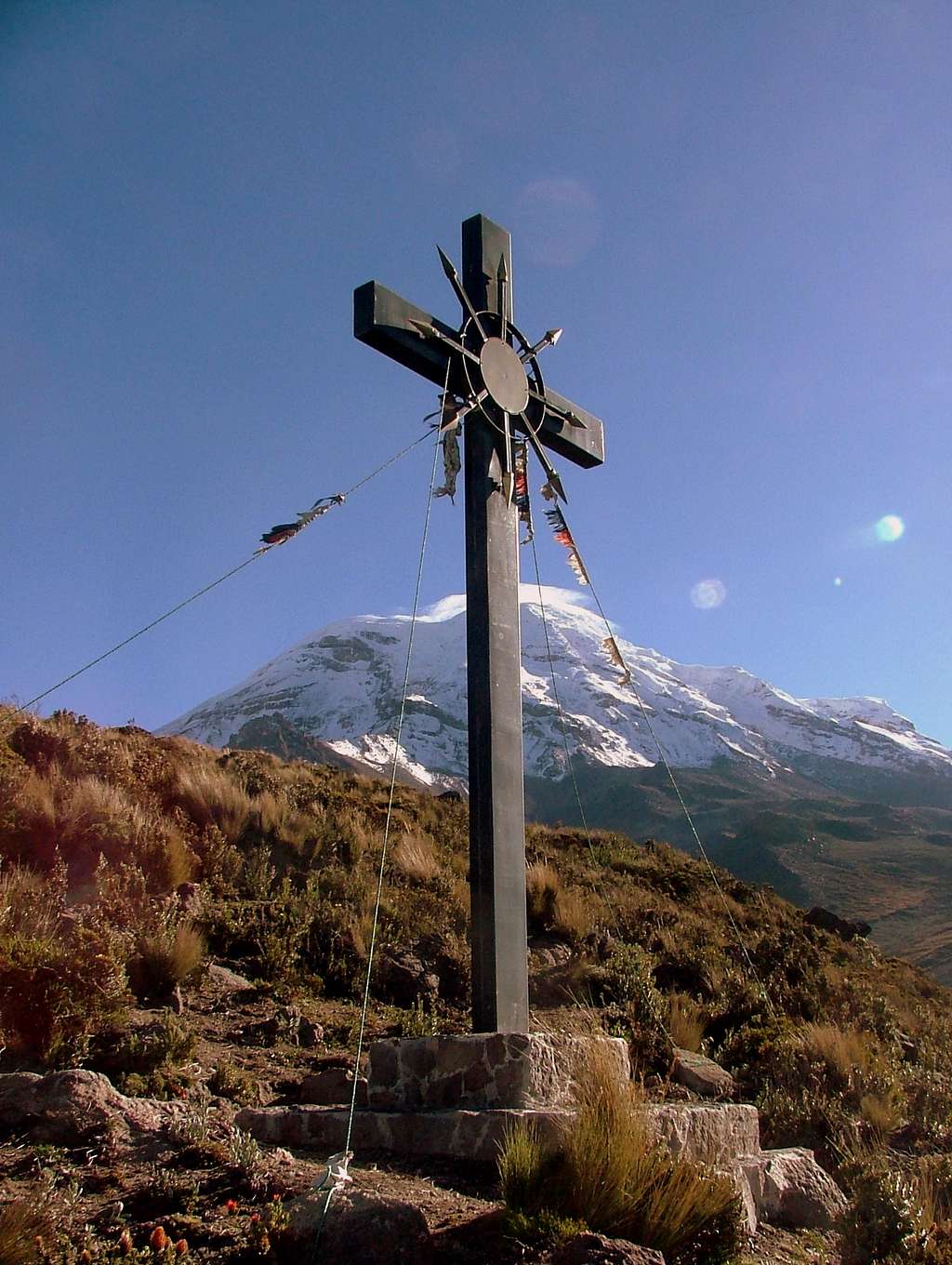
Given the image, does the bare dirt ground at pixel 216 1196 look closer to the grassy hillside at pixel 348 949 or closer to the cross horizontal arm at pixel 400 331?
the grassy hillside at pixel 348 949

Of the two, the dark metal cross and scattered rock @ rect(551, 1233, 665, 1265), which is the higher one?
the dark metal cross

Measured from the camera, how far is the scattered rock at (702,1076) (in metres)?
6.70

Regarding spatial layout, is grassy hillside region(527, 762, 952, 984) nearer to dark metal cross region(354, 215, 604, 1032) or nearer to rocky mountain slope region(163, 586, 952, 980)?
rocky mountain slope region(163, 586, 952, 980)

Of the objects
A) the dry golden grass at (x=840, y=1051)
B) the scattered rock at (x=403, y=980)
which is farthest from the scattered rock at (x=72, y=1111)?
the dry golden grass at (x=840, y=1051)

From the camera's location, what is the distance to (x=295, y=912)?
8469 mm

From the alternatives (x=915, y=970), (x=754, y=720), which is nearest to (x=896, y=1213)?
(x=915, y=970)

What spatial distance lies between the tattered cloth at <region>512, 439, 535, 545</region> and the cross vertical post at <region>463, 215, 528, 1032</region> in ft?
0.93

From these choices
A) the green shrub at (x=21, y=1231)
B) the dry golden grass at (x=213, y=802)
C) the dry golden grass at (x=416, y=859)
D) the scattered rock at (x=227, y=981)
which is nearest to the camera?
the green shrub at (x=21, y=1231)

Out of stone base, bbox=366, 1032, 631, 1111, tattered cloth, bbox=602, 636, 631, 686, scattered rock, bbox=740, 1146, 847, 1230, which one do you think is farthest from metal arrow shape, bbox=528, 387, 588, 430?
scattered rock, bbox=740, 1146, 847, 1230

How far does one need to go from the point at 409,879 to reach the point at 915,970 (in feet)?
31.8

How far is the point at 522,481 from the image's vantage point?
6.64m

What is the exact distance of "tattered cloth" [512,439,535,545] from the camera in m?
6.61

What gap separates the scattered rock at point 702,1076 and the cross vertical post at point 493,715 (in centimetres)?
215

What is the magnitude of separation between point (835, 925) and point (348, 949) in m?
9.81
